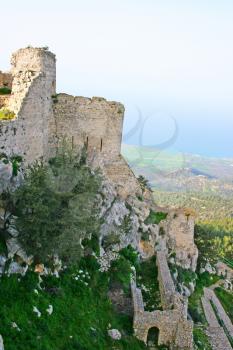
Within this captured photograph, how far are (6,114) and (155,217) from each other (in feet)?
66.0

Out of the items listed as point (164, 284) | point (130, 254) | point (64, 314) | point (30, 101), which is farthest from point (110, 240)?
point (30, 101)

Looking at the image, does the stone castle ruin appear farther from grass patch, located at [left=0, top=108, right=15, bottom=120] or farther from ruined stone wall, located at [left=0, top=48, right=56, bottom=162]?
grass patch, located at [left=0, top=108, right=15, bottom=120]

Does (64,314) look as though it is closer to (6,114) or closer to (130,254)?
(6,114)

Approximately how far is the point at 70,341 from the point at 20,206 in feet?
20.7

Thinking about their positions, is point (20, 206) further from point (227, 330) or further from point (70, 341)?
point (227, 330)

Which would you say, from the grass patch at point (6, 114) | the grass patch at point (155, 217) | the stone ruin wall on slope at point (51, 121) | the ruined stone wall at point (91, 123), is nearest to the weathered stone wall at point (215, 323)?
the grass patch at point (155, 217)

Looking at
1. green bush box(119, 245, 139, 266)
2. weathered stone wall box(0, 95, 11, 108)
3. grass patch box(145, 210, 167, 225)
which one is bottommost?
green bush box(119, 245, 139, 266)

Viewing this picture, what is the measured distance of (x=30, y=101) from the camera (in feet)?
92.8

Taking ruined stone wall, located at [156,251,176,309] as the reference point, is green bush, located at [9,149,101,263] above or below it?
above

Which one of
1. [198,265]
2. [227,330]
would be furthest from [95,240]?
[198,265]

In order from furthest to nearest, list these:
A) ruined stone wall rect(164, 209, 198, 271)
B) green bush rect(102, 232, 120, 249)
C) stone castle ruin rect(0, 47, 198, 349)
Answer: ruined stone wall rect(164, 209, 198, 271)
green bush rect(102, 232, 120, 249)
stone castle ruin rect(0, 47, 198, 349)

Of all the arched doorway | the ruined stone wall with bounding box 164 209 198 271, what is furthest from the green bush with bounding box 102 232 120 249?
the ruined stone wall with bounding box 164 209 198 271

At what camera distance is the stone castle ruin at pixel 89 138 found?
26984 millimetres

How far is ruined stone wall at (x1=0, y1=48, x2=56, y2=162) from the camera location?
27.2 meters
